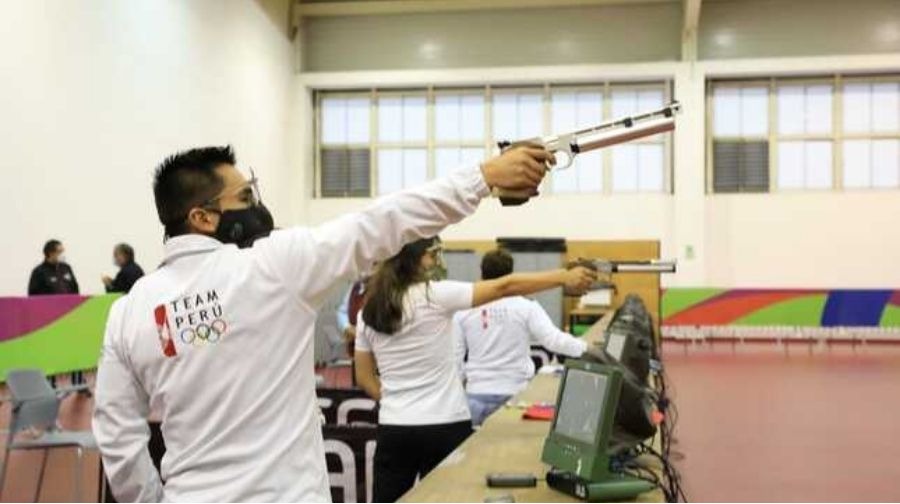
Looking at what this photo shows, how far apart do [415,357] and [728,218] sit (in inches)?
565

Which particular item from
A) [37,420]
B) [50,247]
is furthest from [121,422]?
[50,247]

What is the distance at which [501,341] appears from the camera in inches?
186

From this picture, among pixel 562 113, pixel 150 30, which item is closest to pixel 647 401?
pixel 150 30

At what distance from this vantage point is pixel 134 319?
5.76 ft

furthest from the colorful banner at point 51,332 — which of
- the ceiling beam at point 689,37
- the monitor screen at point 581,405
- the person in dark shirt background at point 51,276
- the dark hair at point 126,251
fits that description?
the ceiling beam at point 689,37

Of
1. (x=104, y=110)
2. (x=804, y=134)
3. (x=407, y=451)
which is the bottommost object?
(x=407, y=451)

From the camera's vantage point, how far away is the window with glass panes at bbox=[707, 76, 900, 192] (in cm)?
1641

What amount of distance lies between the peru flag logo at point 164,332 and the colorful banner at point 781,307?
553 inches

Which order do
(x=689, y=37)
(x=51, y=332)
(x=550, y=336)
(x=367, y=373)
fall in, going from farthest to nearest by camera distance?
(x=689, y=37) < (x=51, y=332) < (x=550, y=336) < (x=367, y=373)

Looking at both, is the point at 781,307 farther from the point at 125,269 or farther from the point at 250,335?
the point at 250,335

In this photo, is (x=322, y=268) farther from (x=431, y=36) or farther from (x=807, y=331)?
(x=431, y=36)

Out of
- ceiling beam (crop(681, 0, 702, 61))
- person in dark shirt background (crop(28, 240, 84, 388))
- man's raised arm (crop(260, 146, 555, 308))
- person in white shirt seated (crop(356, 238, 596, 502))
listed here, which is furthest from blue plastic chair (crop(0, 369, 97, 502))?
ceiling beam (crop(681, 0, 702, 61))

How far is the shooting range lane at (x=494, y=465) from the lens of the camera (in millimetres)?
2471

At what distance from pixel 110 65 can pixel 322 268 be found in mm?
10867
